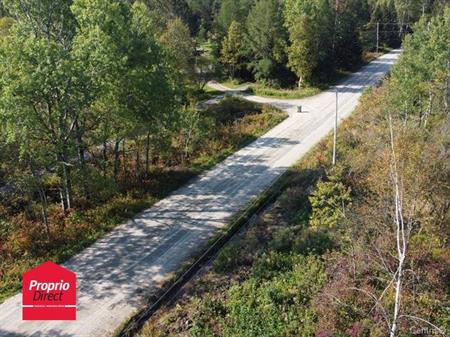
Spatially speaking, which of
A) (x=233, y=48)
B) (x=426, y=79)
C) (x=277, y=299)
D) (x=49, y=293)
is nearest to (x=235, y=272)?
(x=277, y=299)

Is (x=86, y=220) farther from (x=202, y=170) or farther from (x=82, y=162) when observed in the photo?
(x=202, y=170)

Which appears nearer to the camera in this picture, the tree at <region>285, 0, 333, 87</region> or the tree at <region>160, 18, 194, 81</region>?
the tree at <region>160, 18, 194, 81</region>

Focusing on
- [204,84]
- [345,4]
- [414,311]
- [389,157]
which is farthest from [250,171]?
[345,4]

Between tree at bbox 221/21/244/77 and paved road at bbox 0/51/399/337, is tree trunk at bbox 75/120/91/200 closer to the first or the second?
paved road at bbox 0/51/399/337

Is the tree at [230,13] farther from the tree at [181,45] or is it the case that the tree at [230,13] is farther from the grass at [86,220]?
the grass at [86,220]

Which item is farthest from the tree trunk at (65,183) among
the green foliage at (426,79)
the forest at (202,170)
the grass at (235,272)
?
the green foliage at (426,79)

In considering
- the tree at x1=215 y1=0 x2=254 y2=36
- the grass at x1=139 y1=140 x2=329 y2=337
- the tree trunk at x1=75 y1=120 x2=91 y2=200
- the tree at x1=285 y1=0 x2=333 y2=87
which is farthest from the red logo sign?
the tree at x1=215 y1=0 x2=254 y2=36

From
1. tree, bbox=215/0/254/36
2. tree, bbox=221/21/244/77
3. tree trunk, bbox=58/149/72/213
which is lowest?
tree trunk, bbox=58/149/72/213
